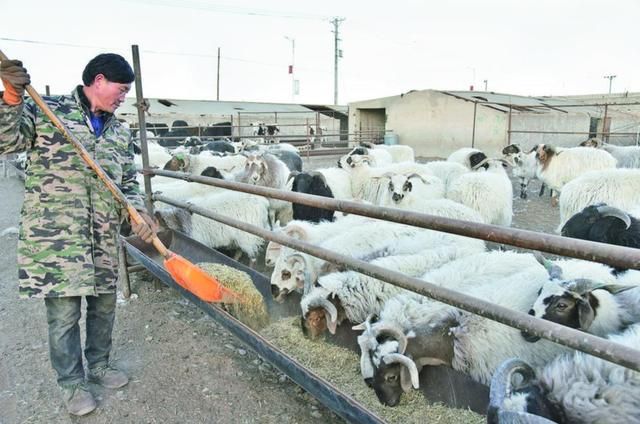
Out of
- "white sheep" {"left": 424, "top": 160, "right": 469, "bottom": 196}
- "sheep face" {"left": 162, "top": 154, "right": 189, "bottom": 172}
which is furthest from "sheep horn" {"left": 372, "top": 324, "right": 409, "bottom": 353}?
"sheep face" {"left": 162, "top": 154, "right": 189, "bottom": 172}

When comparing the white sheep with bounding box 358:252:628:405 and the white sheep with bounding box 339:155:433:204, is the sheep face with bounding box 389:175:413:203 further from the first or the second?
the white sheep with bounding box 358:252:628:405

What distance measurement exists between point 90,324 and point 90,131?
1.38 meters

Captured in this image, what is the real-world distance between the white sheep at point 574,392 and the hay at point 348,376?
20.0 inches

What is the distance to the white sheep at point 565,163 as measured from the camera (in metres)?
10.4

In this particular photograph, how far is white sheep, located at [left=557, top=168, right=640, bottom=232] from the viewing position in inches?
271

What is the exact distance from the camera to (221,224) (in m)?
5.96

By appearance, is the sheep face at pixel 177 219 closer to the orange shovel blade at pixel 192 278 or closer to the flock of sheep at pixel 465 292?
the flock of sheep at pixel 465 292

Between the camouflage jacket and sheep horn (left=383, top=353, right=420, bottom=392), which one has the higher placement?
the camouflage jacket

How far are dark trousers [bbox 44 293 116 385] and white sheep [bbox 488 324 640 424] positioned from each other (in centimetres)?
254

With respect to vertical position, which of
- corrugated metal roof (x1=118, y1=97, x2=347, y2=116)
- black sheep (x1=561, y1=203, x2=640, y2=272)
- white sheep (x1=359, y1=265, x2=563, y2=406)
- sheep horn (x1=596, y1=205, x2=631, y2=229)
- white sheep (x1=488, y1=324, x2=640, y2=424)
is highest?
corrugated metal roof (x1=118, y1=97, x2=347, y2=116)

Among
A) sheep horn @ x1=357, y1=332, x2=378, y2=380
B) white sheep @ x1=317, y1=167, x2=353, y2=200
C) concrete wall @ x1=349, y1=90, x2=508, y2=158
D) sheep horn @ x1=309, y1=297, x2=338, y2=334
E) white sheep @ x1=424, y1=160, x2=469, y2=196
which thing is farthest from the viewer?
concrete wall @ x1=349, y1=90, x2=508, y2=158

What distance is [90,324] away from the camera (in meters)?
3.20

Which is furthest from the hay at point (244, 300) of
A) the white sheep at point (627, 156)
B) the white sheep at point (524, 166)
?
the white sheep at point (627, 156)

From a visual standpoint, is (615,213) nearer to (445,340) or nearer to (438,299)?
(445,340)
